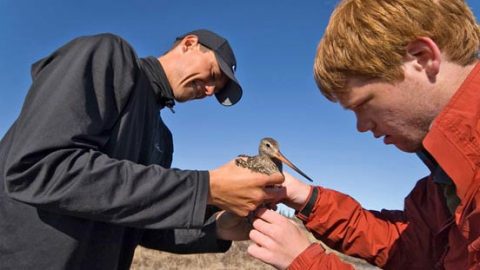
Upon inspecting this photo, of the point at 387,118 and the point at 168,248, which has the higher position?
the point at 387,118

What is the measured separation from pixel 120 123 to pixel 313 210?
222cm

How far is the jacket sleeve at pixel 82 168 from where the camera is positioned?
10.0 feet

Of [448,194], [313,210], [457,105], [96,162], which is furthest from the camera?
[313,210]

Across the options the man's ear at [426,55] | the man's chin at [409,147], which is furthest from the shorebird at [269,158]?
the man's ear at [426,55]

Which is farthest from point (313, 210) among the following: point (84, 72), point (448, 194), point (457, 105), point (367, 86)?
point (84, 72)

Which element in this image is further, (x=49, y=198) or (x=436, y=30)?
(x=436, y=30)

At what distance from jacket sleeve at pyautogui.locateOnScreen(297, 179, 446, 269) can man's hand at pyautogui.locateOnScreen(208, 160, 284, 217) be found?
1.30m

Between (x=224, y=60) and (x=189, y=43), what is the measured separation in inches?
19.4

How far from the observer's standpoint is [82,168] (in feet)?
10.2

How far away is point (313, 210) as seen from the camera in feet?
15.9

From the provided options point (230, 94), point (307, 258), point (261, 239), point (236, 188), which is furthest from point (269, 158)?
point (307, 258)

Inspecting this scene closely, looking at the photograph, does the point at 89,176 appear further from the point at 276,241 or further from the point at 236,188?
the point at 276,241

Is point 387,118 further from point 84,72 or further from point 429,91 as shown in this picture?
point 84,72

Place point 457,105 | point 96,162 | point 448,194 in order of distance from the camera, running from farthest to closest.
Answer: point 448,194
point 96,162
point 457,105
